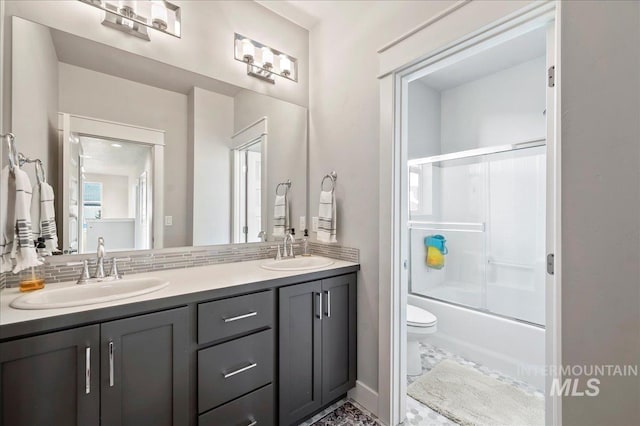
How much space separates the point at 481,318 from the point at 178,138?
268 centimetres

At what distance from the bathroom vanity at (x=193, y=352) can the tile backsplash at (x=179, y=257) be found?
7cm

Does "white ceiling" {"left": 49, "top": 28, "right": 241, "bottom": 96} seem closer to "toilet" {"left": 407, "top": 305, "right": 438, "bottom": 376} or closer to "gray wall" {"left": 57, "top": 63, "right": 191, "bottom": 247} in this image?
A: "gray wall" {"left": 57, "top": 63, "right": 191, "bottom": 247}

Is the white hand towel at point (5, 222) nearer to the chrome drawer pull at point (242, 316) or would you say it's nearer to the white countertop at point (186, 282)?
the white countertop at point (186, 282)

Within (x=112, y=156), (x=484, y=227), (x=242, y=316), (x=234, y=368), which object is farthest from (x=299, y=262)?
(x=484, y=227)

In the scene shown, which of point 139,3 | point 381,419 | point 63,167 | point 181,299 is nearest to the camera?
point 181,299

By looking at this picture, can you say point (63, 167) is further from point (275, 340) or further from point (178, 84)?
point (275, 340)

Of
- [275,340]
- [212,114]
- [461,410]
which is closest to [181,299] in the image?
[275,340]

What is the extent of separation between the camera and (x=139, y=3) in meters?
1.55

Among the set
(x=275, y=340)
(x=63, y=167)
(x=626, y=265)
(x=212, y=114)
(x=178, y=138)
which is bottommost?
(x=275, y=340)

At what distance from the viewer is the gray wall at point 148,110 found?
56.1 inches

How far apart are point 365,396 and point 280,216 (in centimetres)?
134

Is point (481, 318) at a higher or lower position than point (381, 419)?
higher

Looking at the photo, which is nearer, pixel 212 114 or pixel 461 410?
pixel 461 410

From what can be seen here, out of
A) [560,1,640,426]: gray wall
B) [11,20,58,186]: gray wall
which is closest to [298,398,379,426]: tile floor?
[560,1,640,426]: gray wall
